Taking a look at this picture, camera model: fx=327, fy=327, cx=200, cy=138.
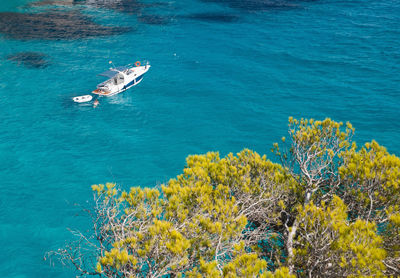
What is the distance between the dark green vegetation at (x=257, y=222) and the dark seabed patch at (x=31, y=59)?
48.9 m

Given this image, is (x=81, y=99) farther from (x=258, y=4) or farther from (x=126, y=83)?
(x=258, y=4)

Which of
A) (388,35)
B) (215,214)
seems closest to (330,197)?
(215,214)

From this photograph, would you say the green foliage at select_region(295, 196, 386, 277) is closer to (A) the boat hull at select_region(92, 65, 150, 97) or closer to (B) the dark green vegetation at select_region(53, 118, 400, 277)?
(B) the dark green vegetation at select_region(53, 118, 400, 277)

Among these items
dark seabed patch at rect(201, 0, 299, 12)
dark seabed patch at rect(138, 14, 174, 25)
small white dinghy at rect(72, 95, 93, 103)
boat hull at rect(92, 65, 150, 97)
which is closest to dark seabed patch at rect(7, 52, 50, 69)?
small white dinghy at rect(72, 95, 93, 103)

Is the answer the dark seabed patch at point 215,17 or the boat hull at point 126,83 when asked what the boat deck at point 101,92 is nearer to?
the boat hull at point 126,83

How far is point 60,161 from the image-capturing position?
36.0m

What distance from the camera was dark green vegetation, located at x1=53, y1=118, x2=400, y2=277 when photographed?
12.6m

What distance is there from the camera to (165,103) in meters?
46.8

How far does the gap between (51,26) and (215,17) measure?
39299 mm

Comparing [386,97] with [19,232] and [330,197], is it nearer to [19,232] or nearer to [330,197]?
[330,197]

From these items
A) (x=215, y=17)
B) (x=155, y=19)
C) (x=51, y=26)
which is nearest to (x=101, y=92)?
(x=51, y=26)

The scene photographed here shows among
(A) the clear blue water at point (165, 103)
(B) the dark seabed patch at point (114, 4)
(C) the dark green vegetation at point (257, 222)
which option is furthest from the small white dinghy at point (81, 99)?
(B) the dark seabed patch at point (114, 4)

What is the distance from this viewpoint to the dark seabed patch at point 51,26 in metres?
69.3

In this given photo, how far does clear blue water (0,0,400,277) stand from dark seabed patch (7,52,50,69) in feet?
4.11
